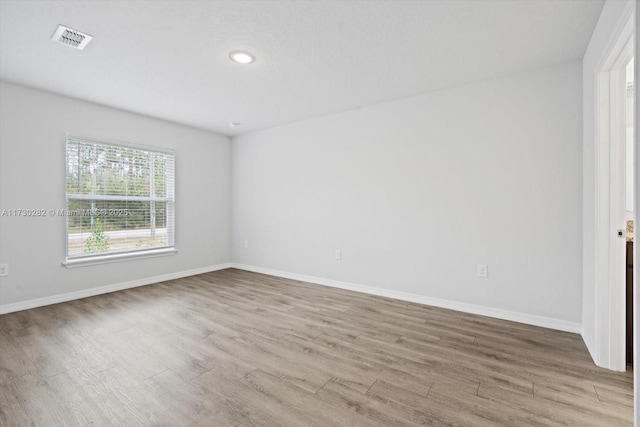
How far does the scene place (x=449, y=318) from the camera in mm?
3029

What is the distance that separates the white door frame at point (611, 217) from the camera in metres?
A: 2.02

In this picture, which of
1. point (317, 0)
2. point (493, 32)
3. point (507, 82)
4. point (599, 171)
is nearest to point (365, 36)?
point (317, 0)

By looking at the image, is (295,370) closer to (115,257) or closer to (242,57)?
(242,57)

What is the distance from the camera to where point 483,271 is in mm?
3127

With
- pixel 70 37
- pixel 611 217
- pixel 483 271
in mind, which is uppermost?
pixel 70 37

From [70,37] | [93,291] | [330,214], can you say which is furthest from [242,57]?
[93,291]

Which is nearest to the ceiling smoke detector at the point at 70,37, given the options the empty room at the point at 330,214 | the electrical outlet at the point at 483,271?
the empty room at the point at 330,214

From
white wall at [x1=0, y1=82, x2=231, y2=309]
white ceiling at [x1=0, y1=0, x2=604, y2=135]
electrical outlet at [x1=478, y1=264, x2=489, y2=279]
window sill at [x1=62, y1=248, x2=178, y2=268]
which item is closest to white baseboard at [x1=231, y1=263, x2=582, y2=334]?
electrical outlet at [x1=478, y1=264, x2=489, y2=279]

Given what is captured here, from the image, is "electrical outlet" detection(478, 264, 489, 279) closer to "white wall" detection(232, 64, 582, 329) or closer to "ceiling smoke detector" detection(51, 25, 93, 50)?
"white wall" detection(232, 64, 582, 329)

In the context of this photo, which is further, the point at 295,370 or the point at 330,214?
the point at 330,214

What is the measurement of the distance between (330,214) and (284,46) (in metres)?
2.35

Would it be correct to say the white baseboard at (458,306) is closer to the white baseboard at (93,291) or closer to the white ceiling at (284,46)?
the white baseboard at (93,291)

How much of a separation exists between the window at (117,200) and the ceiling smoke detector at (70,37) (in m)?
1.75

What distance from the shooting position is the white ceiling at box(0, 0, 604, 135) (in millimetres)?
2027
